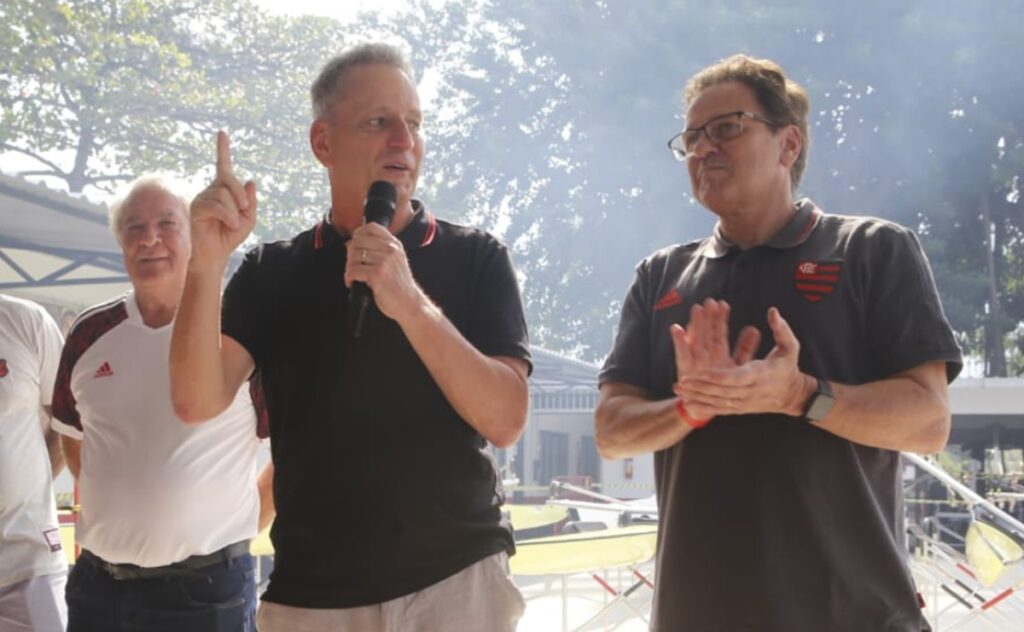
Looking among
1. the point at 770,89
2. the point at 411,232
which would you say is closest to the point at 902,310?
the point at 770,89

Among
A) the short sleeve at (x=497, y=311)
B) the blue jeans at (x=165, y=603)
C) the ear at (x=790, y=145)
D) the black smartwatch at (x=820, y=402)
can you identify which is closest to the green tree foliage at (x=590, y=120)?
the blue jeans at (x=165, y=603)

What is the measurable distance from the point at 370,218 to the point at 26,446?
1629 mm

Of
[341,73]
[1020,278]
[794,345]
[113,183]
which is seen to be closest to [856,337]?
[794,345]

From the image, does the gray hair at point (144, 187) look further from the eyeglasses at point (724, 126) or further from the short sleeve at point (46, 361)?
the eyeglasses at point (724, 126)

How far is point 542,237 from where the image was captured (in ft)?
51.9

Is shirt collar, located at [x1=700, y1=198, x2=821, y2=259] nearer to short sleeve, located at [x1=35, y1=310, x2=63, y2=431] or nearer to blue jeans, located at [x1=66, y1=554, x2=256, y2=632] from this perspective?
blue jeans, located at [x1=66, y1=554, x2=256, y2=632]

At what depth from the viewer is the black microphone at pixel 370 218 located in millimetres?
1768

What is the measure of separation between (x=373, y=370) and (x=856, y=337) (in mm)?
789

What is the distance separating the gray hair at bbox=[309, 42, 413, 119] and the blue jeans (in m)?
1.09

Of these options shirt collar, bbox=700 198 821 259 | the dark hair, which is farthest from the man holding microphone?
the dark hair

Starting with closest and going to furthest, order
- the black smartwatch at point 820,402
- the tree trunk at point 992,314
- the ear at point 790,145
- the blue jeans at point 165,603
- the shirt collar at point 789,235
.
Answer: the black smartwatch at point 820,402 < the shirt collar at point 789,235 < the ear at point 790,145 < the blue jeans at point 165,603 < the tree trunk at point 992,314

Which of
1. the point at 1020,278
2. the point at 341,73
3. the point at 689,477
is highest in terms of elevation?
the point at 1020,278

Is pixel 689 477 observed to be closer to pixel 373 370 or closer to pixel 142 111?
pixel 373 370

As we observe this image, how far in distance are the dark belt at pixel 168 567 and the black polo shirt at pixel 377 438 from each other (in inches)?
27.5
